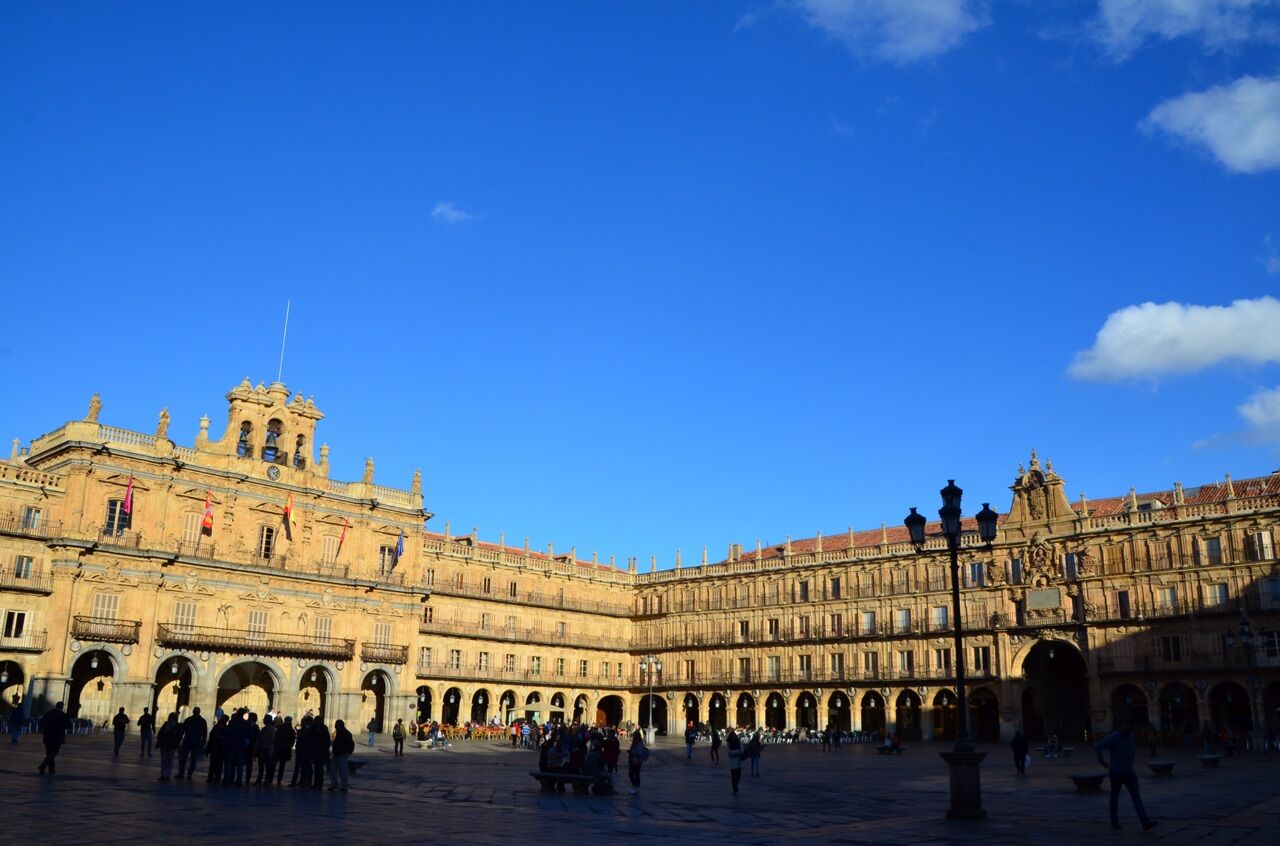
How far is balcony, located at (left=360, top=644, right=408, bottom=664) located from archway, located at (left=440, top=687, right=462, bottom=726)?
10.0m

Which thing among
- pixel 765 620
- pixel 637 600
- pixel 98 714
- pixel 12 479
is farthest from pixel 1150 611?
pixel 12 479

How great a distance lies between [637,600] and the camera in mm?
81000

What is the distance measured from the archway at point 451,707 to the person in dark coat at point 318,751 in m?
49.0

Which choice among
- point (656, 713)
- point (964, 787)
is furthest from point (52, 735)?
point (656, 713)

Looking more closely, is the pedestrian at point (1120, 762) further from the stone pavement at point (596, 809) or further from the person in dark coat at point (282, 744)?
the person in dark coat at point (282, 744)

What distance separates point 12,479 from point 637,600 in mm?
44487

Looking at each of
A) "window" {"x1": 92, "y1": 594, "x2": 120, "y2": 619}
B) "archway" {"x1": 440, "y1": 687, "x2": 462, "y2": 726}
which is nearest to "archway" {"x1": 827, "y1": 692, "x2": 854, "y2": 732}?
"archway" {"x1": 440, "y1": 687, "x2": 462, "y2": 726}

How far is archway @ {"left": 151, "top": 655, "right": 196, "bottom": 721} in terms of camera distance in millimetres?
52094

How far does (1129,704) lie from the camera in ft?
193

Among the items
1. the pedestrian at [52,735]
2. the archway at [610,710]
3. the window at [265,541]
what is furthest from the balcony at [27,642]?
the archway at [610,710]

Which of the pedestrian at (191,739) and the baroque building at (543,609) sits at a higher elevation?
the baroque building at (543,609)

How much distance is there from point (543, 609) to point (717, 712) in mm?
14151

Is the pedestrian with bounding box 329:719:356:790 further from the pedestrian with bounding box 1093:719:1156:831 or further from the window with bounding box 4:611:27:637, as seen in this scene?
the window with bounding box 4:611:27:637

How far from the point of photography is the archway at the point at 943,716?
64688 mm
